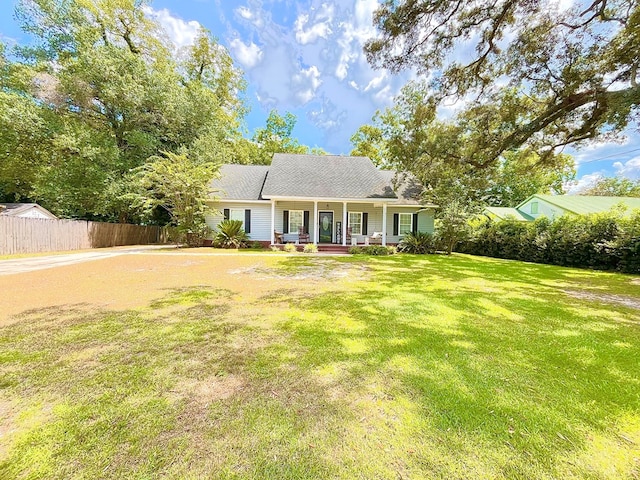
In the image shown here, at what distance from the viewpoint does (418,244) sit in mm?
15203

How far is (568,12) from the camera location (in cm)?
844

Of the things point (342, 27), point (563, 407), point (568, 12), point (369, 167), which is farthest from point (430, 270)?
point (342, 27)

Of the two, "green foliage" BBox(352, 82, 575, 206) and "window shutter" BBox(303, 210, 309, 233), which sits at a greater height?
"green foliage" BBox(352, 82, 575, 206)

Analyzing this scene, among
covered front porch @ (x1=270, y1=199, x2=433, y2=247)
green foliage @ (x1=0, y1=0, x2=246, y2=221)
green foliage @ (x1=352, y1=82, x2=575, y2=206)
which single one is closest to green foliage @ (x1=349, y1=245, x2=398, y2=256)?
covered front porch @ (x1=270, y1=199, x2=433, y2=247)

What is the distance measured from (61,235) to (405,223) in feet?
60.2

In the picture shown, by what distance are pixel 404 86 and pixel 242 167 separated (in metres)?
11.9

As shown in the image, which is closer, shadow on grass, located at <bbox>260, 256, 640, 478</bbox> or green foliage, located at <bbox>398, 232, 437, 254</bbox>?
shadow on grass, located at <bbox>260, 256, 640, 478</bbox>

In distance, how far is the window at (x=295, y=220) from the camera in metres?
16.9

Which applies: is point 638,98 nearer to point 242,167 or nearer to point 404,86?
point 404,86

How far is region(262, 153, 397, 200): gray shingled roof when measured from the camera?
51.6 feet

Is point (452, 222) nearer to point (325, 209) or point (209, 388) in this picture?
point (325, 209)

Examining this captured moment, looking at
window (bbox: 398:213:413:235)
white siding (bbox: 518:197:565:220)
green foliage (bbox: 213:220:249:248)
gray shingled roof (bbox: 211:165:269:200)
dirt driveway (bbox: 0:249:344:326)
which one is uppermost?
gray shingled roof (bbox: 211:165:269:200)

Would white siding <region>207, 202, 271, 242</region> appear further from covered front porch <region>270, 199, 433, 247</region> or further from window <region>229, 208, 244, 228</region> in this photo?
covered front porch <region>270, 199, 433, 247</region>

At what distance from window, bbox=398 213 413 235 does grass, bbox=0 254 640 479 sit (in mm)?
12334
